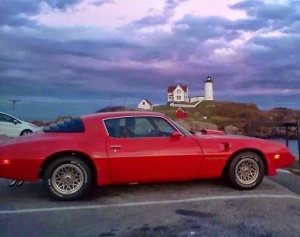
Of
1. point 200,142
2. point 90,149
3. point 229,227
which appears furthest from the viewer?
point 200,142

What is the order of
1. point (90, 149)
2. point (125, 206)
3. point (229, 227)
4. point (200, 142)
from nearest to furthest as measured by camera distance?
point (229, 227), point (125, 206), point (90, 149), point (200, 142)

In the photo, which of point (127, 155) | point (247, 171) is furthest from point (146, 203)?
point (247, 171)

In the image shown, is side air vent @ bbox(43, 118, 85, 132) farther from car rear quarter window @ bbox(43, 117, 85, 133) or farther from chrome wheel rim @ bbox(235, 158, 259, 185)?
chrome wheel rim @ bbox(235, 158, 259, 185)

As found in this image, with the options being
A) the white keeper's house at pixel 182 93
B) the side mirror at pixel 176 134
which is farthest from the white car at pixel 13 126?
the white keeper's house at pixel 182 93

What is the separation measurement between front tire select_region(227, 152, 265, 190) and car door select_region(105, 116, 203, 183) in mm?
588

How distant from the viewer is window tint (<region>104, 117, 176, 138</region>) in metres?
7.08

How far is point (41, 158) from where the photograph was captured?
6.63 meters

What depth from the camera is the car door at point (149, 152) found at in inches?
270

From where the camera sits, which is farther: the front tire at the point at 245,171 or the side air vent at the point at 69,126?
the front tire at the point at 245,171

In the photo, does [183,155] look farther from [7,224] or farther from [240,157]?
[7,224]

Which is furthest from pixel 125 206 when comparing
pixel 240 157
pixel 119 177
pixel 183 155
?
pixel 240 157

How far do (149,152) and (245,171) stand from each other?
164 cm

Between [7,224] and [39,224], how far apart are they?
0.38 meters

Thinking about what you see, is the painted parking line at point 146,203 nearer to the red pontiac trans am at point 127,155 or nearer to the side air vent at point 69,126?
the red pontiac trans am at point 127,155
